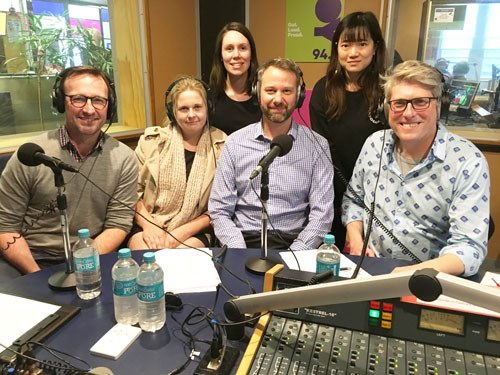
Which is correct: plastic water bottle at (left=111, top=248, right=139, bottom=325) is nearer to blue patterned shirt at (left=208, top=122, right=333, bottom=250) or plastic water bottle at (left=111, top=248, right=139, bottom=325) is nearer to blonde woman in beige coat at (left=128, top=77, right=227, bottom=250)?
blue patterned shirt at (left=208, top=122, right=333, bottom=250)

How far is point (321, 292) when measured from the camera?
2.48ft

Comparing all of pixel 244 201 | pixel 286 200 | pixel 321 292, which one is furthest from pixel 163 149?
pixel 321 292

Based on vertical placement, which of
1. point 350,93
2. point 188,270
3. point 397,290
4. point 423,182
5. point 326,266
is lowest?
point 188,270

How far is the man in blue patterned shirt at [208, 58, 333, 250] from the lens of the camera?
195cm

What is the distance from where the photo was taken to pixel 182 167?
7.42 ft

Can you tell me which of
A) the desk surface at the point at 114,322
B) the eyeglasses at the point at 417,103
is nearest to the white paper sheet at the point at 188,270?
the desk surface at the point at 114,322

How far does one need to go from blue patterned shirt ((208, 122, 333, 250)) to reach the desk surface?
0.49m

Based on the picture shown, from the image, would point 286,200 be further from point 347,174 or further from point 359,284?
point 359,284

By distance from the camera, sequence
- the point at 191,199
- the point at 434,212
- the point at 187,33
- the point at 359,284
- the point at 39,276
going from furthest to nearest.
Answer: the point at 187,33 → the point at 191,199 → the point at 434,212 → the point at 39,276 → the point at 359,284

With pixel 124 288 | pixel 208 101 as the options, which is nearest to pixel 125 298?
pixel 124 288

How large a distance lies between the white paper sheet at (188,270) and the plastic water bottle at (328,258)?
32 cm

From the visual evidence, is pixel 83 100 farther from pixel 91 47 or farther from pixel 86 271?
pixel 91 47

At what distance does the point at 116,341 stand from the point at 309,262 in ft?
2.27

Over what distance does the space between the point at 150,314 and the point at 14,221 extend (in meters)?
1.01
